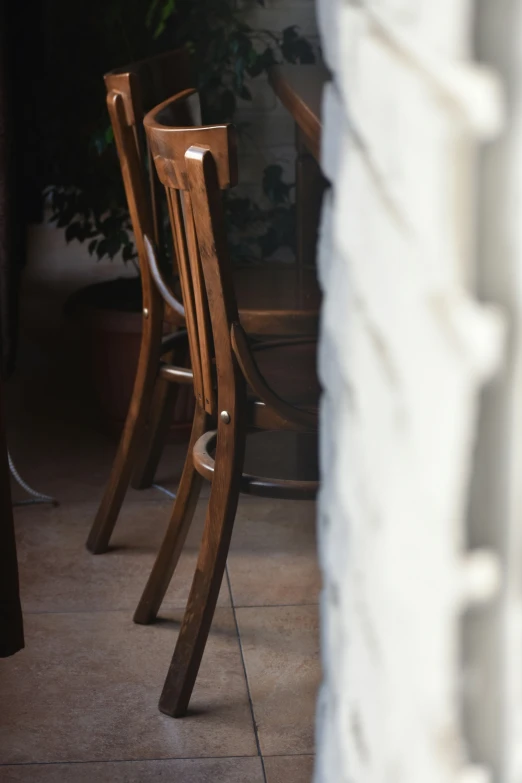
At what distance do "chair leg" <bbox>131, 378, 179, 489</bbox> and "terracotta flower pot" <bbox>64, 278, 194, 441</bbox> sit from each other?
203 millimetres

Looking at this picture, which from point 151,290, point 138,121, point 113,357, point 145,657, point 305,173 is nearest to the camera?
point 145,657

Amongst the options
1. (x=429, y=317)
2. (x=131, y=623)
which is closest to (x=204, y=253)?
(x=131, y=623)

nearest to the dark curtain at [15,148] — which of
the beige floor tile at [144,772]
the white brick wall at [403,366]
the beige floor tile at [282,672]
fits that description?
the beige floor tile at [282,672]

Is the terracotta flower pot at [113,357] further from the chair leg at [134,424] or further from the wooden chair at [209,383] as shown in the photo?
the wooden chair at [209,383]

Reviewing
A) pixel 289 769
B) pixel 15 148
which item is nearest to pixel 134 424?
pixel 289 769

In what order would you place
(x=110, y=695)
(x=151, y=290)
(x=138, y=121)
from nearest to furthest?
1. (x=110, y=695)
2. (x=138, y=121)
3. (x=151, y=290)

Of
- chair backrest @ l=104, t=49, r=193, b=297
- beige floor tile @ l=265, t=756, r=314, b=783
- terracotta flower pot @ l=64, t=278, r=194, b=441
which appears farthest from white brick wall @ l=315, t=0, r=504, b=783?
terracotta flower pot @ l=64, t=278, r=194, b=441

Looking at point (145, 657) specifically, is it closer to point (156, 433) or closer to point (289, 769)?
point (289, 769)

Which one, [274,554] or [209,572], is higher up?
[209,572]

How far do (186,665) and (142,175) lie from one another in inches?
35.2

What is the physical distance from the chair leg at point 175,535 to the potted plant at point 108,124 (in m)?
0.93

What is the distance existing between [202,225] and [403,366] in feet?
3.24

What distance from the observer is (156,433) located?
2432 millimetres

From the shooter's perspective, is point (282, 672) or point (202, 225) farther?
point (282, 672)
